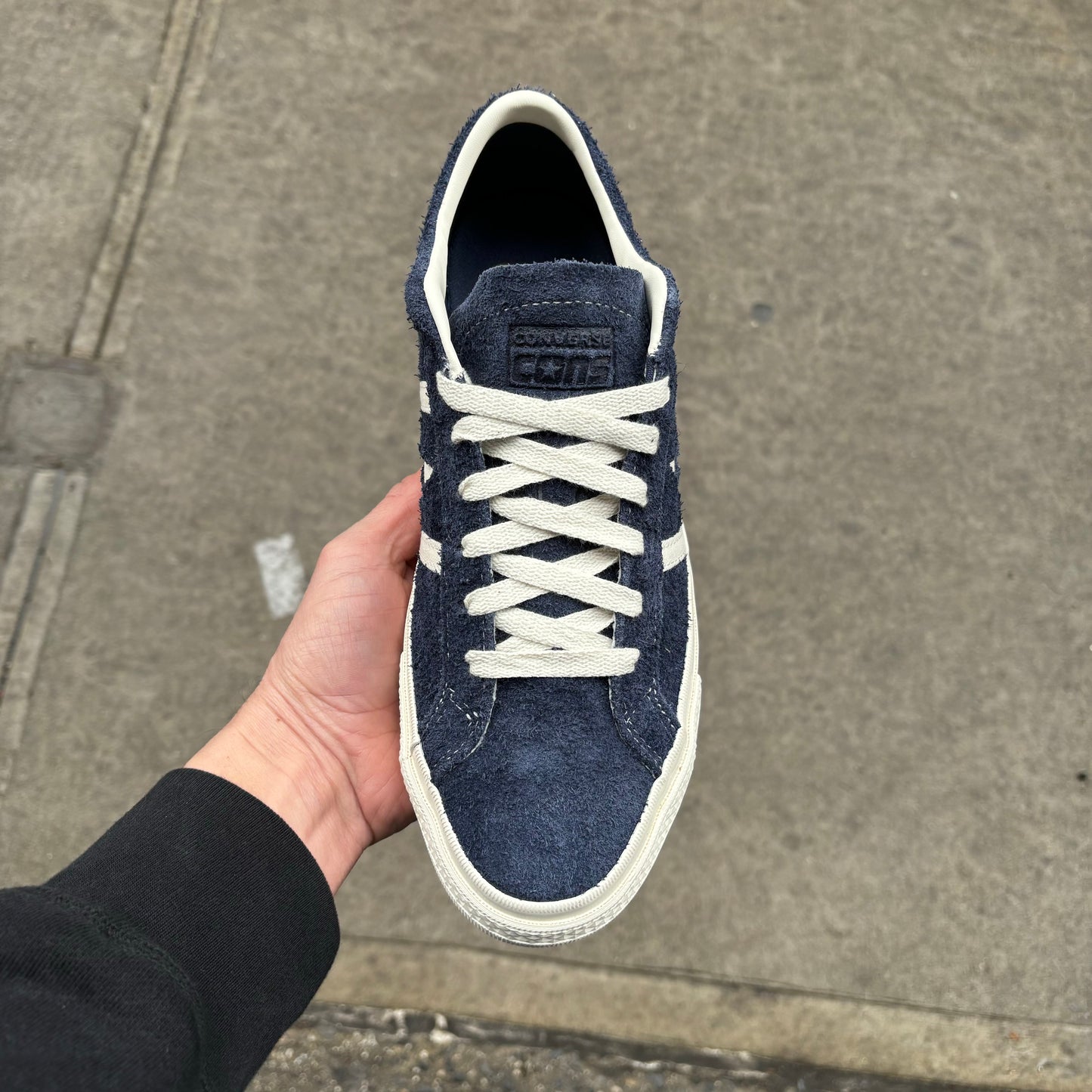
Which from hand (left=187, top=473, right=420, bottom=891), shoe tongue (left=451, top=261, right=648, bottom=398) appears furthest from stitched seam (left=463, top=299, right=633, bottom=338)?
hand (left=187, top=473, right=420, bottom=891)

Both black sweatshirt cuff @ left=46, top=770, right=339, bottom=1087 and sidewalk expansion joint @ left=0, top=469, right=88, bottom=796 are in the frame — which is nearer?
black sweatshirt cuff @ left=46, top=770, right=339, bottom=1087

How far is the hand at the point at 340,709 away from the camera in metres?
1.21

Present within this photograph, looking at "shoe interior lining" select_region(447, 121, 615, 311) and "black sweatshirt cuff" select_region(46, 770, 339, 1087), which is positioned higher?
"shoe interior lining" select_region(447, 121, 615, 311)

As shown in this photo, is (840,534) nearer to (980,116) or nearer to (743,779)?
(743,779)

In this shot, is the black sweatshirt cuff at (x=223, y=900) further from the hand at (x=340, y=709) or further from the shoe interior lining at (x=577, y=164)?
the shoe interior lining at (x=577, y=164)

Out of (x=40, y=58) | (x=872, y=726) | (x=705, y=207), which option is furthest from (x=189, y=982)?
(x=40, y=58)

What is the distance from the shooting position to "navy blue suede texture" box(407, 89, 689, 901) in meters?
0.98

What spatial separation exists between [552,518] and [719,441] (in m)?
0.88

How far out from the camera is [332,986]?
160 cm

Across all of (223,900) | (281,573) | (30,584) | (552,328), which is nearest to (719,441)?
(552,328)

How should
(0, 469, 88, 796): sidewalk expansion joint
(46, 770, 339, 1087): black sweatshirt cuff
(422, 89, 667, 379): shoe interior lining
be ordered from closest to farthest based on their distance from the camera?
(46, 770, 339, 1087): black sweatshirt cuff, (422, 89, 667, 379): shoe interior lining, (0, 469, 88, 796): sidewalk expansion joint

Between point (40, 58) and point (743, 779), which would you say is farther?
point (40, 58)

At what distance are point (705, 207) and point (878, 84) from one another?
619 millimetres

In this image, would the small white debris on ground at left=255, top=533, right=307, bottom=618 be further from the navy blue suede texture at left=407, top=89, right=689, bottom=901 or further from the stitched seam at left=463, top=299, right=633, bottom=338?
the stitched seam at left=463, top=299, right=633, bottom=338
